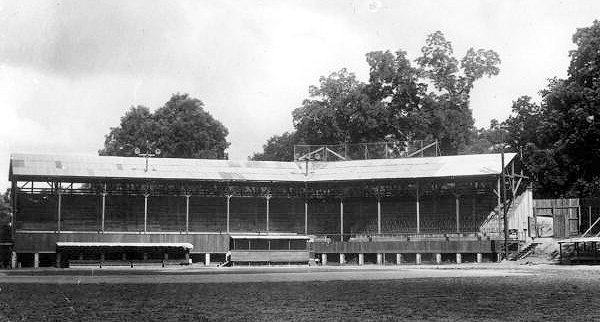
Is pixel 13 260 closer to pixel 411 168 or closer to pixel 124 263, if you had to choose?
pixel 124 263

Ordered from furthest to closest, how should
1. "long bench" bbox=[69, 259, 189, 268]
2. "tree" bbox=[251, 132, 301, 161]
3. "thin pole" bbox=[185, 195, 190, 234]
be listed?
"tree" bbox=[251, 132, 301, 161] < "thin pole" bbox=[185, 195, 190, 234] < "long bench" bbox=[69, 259, 189, 268]

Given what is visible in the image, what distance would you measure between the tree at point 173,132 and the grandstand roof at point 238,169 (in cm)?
3129

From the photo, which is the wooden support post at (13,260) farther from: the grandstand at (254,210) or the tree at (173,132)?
the tree at (173,132)

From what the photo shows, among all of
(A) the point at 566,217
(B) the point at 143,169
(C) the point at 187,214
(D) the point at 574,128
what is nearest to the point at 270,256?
(C) the point at 187,214

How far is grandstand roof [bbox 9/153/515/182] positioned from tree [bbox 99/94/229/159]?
31.3m

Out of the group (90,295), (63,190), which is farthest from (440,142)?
(90,295)

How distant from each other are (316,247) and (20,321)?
60248 mm

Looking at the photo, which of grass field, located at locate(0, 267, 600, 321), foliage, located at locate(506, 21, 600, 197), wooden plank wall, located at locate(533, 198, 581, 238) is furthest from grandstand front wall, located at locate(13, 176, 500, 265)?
grass field, located at locate(0, 267, 600, 321)

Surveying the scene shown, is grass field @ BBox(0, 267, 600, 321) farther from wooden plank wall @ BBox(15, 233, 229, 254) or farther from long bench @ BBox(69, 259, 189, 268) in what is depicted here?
wooden plank wall @ BBox(15, 233, 229, 254)

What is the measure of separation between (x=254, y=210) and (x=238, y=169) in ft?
15.2

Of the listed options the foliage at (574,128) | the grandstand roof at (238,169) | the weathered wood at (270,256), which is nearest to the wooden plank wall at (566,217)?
Result: the foliage at (574,128)

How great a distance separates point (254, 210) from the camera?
87.1 meters

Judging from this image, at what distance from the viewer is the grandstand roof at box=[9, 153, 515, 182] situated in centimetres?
7825

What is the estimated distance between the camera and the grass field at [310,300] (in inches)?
1045
